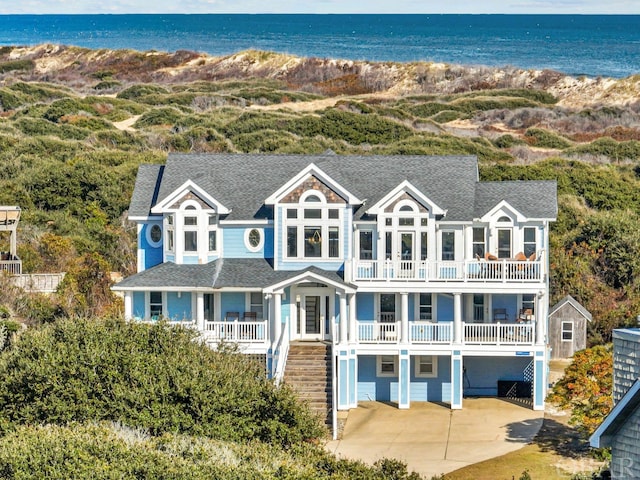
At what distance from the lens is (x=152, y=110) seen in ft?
260

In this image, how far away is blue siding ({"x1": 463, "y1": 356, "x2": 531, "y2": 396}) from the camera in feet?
105

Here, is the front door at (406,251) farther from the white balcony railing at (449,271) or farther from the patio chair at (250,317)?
the patio chair at (250,317)

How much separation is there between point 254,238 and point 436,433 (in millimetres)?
7074

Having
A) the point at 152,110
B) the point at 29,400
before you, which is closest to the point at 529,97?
the point at 152,110

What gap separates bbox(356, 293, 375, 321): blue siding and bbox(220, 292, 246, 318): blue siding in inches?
110

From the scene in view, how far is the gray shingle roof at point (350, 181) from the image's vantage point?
105ft

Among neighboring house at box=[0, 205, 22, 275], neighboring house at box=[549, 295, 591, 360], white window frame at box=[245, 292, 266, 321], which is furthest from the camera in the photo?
neighboring house at box=[0, 205, 22, 275]

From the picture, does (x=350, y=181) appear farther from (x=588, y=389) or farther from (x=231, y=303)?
(x=588, y=389)

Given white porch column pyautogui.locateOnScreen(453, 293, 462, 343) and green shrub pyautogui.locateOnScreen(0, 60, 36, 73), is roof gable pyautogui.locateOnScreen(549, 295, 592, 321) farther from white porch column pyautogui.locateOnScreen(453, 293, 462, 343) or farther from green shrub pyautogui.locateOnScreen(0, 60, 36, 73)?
green shrub pyautogui.locateOnScreen(0, 60, 36, 73)

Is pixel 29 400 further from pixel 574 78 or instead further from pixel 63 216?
pixel 574 78

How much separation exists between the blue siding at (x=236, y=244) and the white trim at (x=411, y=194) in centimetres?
329

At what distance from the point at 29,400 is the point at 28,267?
640 inches

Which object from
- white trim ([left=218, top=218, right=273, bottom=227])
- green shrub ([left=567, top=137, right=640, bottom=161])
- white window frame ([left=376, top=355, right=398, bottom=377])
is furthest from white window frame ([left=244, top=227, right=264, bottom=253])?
green shrub ([left=567, top=137, right=640, bottom=161])

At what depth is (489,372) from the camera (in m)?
32.0
